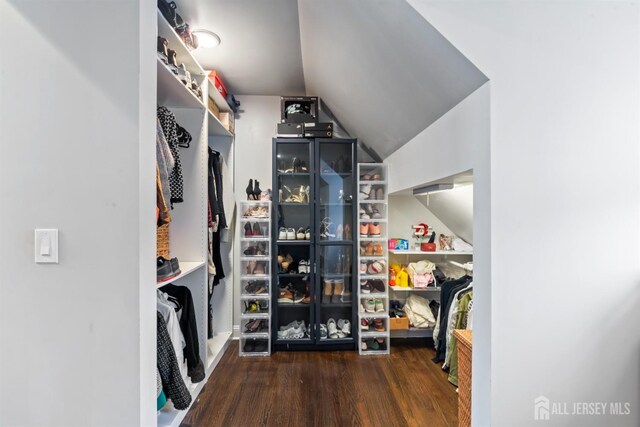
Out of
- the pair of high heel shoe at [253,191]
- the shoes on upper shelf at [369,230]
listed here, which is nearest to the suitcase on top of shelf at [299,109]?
the pair of high heel shoe at [253,191]

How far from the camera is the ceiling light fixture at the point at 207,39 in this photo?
1.81 metres

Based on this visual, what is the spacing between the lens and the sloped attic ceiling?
106 centimetres

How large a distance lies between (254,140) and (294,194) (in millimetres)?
705

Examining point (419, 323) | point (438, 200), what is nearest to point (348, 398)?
point (419, 323)

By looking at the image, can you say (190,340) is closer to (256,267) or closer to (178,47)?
(256,267)

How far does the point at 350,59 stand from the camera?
1667 millimetres

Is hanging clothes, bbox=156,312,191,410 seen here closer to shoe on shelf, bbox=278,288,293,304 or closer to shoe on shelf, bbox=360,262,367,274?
shoe on shelf, bbox=278,288,293,304

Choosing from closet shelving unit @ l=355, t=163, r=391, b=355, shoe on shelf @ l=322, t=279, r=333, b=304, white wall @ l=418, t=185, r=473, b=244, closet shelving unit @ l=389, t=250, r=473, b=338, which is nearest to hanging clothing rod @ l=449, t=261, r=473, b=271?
closet shelving unit @ l=389, t=250, r=473, b=338

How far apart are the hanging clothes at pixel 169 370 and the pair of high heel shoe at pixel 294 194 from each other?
61.0 inches
